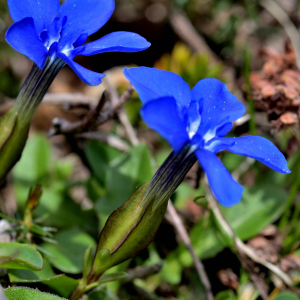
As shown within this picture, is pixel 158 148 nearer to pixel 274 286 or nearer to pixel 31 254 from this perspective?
pixel 274 286

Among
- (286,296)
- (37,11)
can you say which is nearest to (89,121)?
(37,11)

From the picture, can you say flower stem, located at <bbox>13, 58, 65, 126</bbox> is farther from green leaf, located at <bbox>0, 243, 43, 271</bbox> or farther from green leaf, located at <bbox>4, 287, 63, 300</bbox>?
green leaf, located at <bbox>4, 287, 63, 300</bbox>

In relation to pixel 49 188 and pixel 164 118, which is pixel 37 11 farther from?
pixel 49 188

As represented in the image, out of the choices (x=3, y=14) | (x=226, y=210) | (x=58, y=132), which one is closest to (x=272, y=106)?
(x=226, y=210)

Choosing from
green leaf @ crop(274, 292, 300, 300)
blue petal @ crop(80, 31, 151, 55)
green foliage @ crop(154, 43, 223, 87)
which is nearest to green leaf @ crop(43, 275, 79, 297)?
blue petal @ crop(80, 31, 151, 55)

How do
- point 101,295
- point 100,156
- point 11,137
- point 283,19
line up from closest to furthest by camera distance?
point 11,137 < point 101,295 < point 100,156 < point 283,19

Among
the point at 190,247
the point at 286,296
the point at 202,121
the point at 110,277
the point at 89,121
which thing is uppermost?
the point at 202,121

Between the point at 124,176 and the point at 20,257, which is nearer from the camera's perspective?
the point at 20,257
